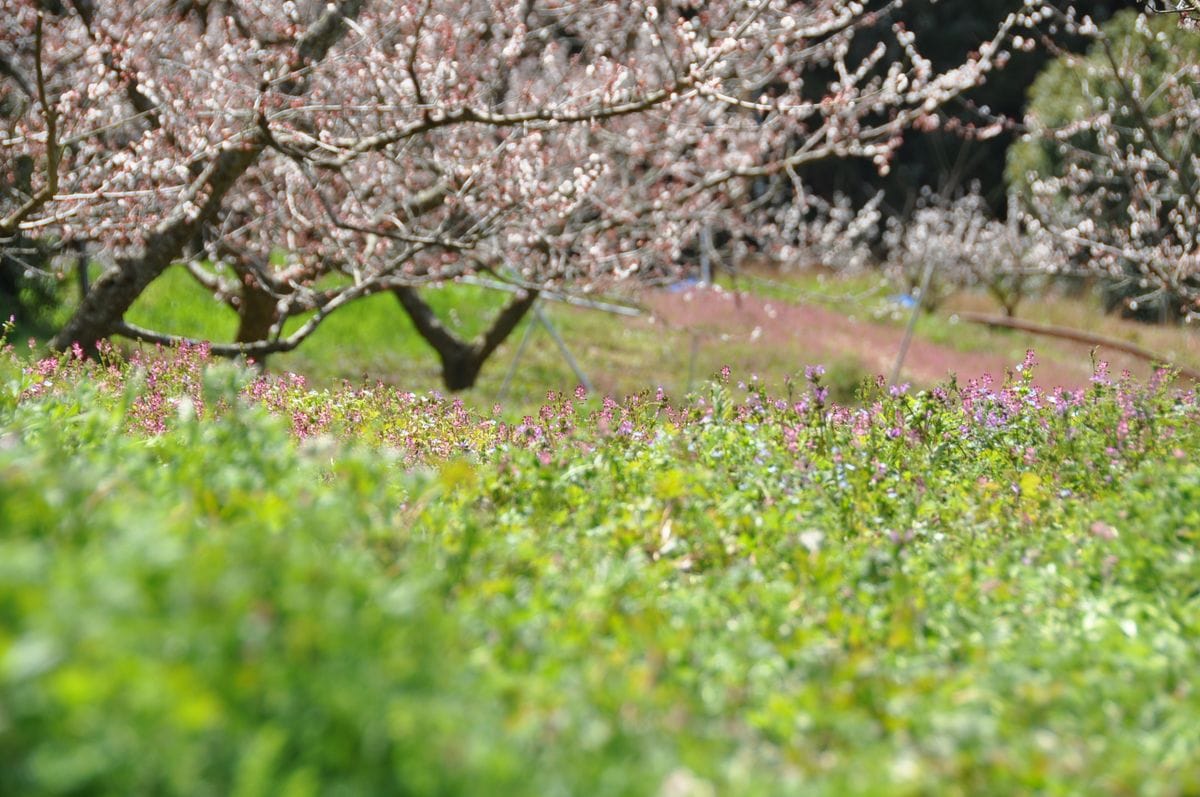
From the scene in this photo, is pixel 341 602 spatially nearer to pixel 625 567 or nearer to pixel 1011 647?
pixel 625 567

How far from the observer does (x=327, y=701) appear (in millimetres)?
2160

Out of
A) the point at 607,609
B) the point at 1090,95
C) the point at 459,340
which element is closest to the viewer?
the point at 607,609

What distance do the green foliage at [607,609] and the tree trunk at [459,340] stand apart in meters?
5.54

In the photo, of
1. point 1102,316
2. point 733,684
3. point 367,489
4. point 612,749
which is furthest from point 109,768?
point 1102,316

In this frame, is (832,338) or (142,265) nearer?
(142,265)

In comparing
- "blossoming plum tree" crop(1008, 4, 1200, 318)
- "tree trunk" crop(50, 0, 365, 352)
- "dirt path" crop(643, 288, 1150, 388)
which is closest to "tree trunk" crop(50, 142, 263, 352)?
"tree trunk" crop(50, 0, 365, 352)

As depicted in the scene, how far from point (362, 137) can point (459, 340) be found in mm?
2782

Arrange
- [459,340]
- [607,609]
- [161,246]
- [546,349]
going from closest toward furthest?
[607,609]
[161,246]
[459,340]
[546,349]

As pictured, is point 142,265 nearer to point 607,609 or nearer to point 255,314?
point 255,314

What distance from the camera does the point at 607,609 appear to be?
3.21 m

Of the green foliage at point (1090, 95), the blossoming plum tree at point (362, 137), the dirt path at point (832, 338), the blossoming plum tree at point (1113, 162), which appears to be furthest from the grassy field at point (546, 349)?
the green foliage at point (1090, 95)

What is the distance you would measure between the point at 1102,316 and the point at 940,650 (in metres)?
17.0

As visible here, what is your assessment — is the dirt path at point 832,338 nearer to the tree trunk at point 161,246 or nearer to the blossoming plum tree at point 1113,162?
the blossoming plum tree at point 1113,162

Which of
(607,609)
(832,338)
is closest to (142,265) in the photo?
(607,609)
